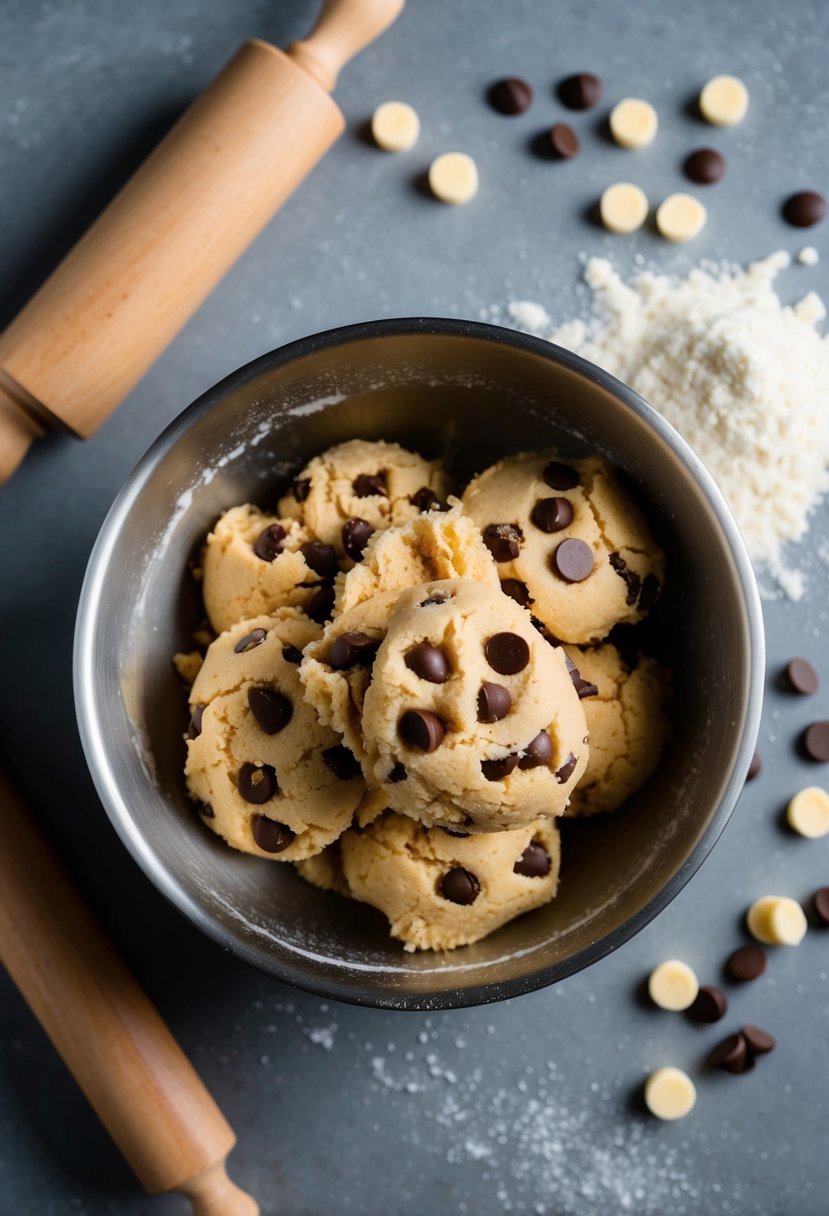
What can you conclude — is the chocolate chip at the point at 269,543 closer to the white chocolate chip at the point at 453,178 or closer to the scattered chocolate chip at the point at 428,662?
the scattered chocolate chip at the point at 428,662

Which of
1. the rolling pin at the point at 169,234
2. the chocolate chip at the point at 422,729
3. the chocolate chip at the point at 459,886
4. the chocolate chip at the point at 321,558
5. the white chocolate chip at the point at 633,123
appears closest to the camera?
the chocolate chip at the point at 422,729

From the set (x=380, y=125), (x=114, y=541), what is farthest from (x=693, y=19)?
(x=114, y=541)

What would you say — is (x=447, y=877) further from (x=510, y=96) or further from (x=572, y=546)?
(x=510, y=96)

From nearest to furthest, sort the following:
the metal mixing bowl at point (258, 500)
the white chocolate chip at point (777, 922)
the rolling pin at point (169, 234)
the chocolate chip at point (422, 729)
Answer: the chocolate chip at point (422, 729) → the metal mixing bowl at point (258, 500) → the rolling pin at point (169, 234) → the white chocolate chip at point (777, 922)

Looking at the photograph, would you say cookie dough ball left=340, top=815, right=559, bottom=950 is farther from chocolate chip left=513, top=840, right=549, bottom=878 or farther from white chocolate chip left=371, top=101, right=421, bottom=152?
white chocolate chip left=371, top=101, right=421, bottom=152

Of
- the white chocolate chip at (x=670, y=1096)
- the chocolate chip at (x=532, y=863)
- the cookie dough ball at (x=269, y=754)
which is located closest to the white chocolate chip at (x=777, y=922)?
the white chocolate chip at (x=670, y=1096)

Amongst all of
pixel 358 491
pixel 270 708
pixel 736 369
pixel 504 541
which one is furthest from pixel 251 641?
pixel 736 369
